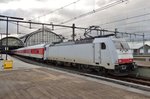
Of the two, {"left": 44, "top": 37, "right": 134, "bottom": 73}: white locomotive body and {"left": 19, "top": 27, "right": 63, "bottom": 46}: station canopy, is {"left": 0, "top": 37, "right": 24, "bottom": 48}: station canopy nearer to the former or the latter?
{"left": 19, "top": 27, "right": 63, "bottom": 46}: station canopy

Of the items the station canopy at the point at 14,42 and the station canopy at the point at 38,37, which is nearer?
the station canopy at the point at 14,42

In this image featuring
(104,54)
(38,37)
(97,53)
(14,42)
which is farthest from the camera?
(38,37)

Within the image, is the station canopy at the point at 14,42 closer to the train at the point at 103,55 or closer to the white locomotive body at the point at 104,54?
the train at the point at 103,55

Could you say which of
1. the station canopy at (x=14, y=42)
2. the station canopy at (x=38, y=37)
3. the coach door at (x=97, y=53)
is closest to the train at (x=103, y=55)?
the coach door at (x=97, y=53)

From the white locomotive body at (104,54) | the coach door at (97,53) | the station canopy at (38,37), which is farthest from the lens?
the station canopy at (38,37)

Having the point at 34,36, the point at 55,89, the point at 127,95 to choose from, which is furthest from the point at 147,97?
the point at 34,36

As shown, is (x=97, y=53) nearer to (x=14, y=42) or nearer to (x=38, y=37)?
(x=14, y=42)

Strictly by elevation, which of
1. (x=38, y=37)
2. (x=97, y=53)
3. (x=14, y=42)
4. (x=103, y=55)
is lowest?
(x=103, y=55)

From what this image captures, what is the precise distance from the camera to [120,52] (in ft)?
42.7

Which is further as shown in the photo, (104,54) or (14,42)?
(14,42)

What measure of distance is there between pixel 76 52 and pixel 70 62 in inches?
77.2

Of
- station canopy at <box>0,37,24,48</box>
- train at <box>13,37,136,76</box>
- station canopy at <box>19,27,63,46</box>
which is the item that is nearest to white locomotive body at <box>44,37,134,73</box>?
train at <box>13,37,136,76</box>

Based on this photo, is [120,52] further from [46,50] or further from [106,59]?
[46,50]

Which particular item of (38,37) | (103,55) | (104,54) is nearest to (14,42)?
(38,37)
